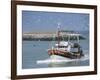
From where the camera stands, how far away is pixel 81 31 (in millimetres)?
1850

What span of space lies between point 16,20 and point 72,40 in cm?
55

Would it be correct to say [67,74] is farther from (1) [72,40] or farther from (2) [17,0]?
(2) [17,0]

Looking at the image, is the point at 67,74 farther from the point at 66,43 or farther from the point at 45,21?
the point at 45,21

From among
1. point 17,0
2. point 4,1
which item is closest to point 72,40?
point 17,0

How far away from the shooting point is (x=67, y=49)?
1807 mm

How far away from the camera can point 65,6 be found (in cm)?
178

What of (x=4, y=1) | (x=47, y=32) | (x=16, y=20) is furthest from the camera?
(x=47, y=32)

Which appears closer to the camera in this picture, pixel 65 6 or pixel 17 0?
pixel 17 0

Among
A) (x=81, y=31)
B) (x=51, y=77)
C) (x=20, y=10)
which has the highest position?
(x=20, y=10)

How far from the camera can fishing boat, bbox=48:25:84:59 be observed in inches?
69.6

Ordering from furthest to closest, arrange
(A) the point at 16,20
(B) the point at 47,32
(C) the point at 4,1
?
1. (B) the point at 47,32
2. (A) the point at 16,20
3. (C) the point at 4,1

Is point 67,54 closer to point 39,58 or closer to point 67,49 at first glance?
point 67,49

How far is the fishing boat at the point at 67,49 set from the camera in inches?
69.6

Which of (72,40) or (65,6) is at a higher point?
(65,6)
